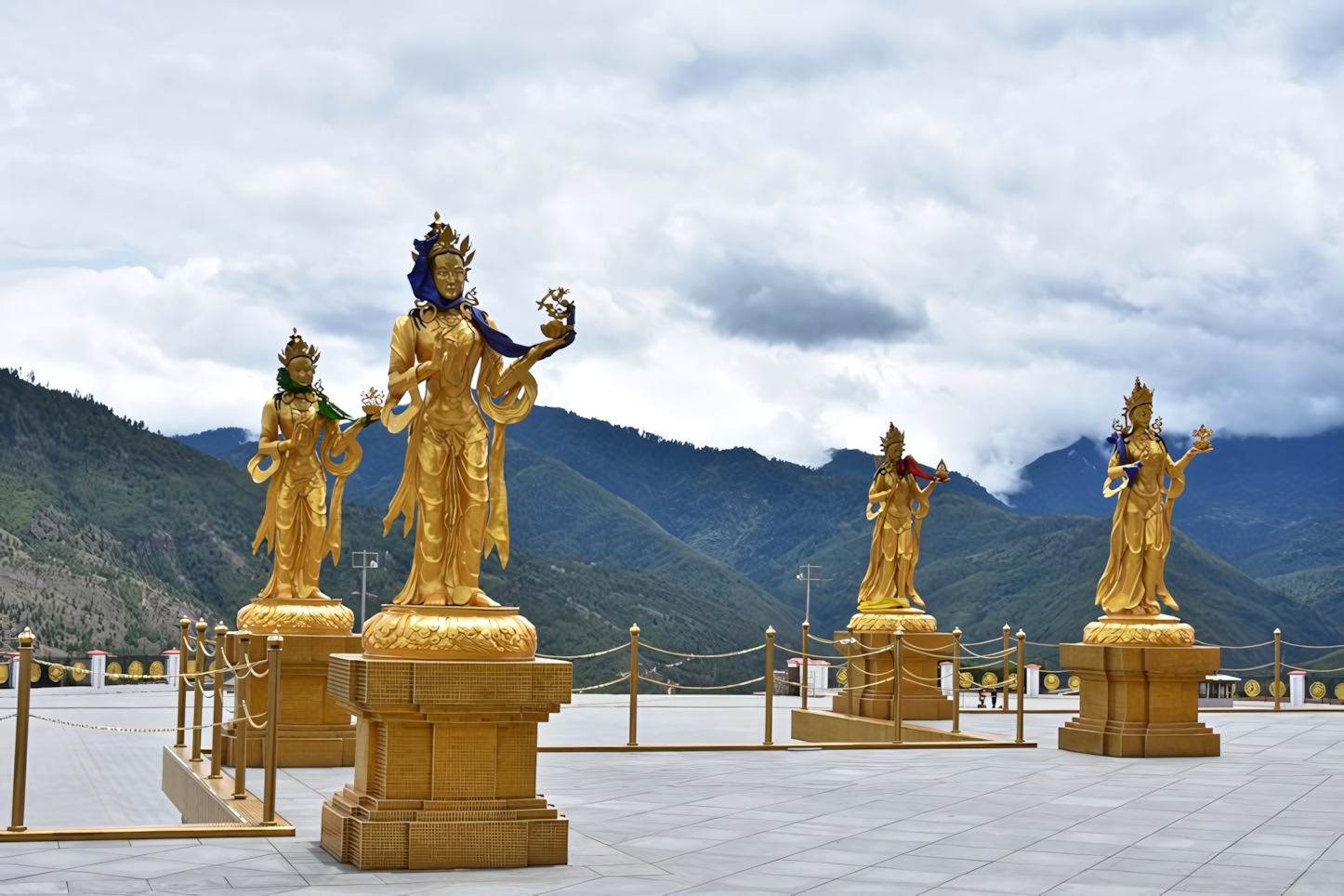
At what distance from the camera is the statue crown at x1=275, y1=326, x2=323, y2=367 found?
1249 cm

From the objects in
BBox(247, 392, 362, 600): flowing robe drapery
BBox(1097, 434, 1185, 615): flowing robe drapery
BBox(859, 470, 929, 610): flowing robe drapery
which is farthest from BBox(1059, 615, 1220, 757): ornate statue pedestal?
BBox(247, 392, 362, 600): flowing robe drapery

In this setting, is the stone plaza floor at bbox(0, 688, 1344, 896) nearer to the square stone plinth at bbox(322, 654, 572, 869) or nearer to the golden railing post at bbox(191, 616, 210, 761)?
the square stone plinth at bbox(322, 654, 572, 869)

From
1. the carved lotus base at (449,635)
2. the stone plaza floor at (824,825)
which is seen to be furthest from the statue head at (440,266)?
the stone plaza floor at (824,825)

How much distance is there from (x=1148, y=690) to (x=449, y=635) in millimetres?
8054

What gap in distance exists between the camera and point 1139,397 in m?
13.7

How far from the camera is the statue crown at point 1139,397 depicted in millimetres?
13711

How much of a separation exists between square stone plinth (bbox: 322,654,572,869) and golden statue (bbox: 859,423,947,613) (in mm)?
10672

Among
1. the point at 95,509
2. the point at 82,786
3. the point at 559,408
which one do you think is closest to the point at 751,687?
the point at 95,509

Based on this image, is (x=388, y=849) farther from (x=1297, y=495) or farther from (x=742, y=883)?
(x=1297, y=495)

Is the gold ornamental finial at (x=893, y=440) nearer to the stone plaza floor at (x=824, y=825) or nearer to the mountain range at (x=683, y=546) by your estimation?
the stone plaza floor at (x=824, y=825)

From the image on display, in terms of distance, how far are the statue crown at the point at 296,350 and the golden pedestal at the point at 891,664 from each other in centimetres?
748

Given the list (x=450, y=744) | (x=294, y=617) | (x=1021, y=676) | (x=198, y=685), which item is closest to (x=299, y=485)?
(x=294, y=617)

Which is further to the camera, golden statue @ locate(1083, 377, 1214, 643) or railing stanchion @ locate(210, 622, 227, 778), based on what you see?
golden statue @ locate(1083, 377, 1214, 643)

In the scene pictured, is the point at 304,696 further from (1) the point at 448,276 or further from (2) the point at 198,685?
(1) the point at 448,276
